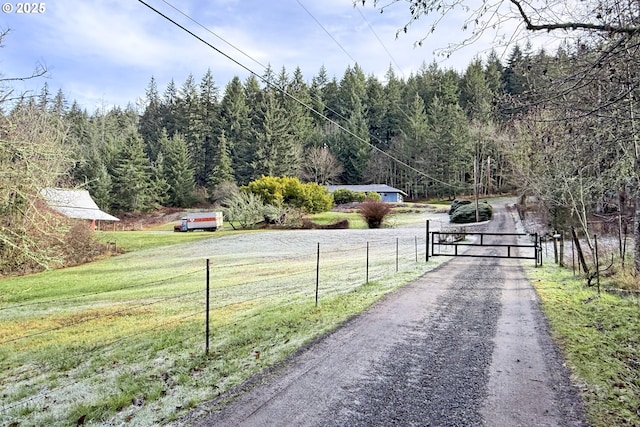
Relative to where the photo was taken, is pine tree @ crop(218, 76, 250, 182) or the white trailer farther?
pine tree @ crop(218, 76, 250, 182)

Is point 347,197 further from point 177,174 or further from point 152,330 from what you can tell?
point 152,330

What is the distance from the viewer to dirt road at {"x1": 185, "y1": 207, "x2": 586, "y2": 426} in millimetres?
3254

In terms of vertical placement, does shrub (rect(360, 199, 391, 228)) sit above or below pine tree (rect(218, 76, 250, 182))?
below

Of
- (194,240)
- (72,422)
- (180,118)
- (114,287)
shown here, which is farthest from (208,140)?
(72,422)

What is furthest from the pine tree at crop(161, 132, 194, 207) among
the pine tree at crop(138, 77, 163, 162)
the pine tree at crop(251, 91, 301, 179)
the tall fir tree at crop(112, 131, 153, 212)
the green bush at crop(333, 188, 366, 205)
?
the green bush at crop(333, 188, 366, 205)

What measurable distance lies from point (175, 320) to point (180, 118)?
6122 centimetres

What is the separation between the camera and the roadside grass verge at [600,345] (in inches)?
136

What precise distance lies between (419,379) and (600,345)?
2.71 m

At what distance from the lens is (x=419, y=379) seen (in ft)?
13.2

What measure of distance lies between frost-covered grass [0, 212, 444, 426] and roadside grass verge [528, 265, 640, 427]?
3005 mm

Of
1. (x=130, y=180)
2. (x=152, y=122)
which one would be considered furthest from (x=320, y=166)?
(x=152, y=122)

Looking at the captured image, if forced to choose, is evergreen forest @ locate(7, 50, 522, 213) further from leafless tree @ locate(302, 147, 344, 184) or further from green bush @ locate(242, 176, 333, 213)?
green bush @ locate(242, 176, 333, 213)

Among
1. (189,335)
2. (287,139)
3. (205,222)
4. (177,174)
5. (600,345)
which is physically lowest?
(189,335)

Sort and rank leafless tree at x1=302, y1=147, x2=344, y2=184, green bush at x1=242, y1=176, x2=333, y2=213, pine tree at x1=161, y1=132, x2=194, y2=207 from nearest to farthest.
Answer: green bush at x1=242, y1=176, x2=333, y2=213 → pine tree at x1=161, y1=132, x2=194, y2=207 → leafless tree at x1=302, y1=147, x2=344, y2=184
